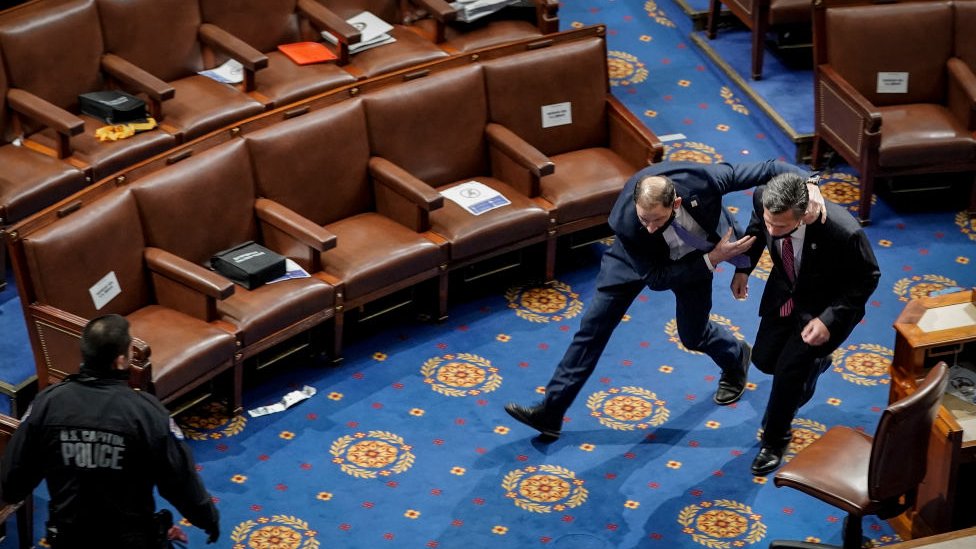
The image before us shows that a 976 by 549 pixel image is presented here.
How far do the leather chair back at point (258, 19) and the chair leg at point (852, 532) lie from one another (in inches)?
160

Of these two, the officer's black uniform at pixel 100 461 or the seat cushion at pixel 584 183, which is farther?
the seat cushion at pixel 584 183

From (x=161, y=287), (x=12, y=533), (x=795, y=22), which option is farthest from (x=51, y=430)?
(x=795, y=22)

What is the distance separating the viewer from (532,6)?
8.05 meters

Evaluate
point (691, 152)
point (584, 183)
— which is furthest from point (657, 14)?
point (584, 183)

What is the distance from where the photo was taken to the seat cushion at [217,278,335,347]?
20.2ft

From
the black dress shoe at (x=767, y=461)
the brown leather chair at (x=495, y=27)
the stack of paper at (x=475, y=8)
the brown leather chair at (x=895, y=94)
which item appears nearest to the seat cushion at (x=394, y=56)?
the brown leather chair at (x=495, y=27)

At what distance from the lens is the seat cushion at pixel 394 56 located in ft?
25.2

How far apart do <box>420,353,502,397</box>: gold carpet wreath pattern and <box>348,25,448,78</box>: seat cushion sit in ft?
5.78

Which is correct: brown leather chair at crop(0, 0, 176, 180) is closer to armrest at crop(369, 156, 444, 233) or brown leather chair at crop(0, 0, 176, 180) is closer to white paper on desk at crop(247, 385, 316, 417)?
armrest at crop(369, 156, 444, 233)

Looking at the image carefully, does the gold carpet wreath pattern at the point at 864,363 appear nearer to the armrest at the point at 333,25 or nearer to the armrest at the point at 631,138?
the armrest at the point at 631,138

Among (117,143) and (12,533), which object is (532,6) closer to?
(117,143)

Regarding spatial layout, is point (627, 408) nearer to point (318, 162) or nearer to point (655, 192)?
point (655, 192)

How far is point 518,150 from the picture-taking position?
700 centimetres

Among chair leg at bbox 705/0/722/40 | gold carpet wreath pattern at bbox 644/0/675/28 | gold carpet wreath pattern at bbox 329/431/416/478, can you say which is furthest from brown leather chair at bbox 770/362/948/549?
gold carpet wreath pattern at bbox 644/0/675/28
